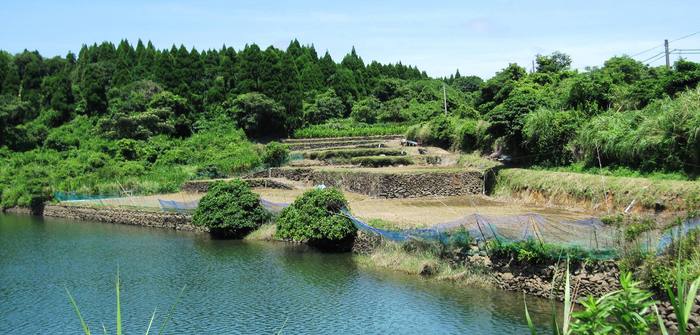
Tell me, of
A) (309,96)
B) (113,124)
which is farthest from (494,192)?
(309,96)

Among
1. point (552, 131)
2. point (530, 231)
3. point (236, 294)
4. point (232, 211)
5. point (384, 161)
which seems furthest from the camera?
point (384, 161)

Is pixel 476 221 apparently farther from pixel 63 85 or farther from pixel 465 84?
pixel 465 84

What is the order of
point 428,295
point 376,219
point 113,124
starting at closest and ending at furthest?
point 428,295, point 376,219, point 113,124

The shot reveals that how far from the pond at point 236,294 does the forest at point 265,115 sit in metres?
8.12

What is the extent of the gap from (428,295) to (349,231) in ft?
16.1

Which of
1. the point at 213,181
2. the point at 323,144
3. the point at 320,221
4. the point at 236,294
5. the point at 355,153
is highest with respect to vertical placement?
the point at 323,144

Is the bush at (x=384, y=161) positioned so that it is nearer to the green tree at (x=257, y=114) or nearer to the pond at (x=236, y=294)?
the pond at (x=236, y=294)

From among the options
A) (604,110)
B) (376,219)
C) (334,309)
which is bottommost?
(334,309)

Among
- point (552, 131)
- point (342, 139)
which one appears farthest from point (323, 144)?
point (552, 131)

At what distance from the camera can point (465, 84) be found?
7706 cm

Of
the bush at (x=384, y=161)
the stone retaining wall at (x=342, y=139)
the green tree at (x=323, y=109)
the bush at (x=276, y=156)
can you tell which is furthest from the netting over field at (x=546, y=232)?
the green tree at (x=323, y=109)

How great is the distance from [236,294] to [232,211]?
744 centimetres

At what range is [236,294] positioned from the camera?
590 inches

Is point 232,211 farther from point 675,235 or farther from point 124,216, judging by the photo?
point 675,235
